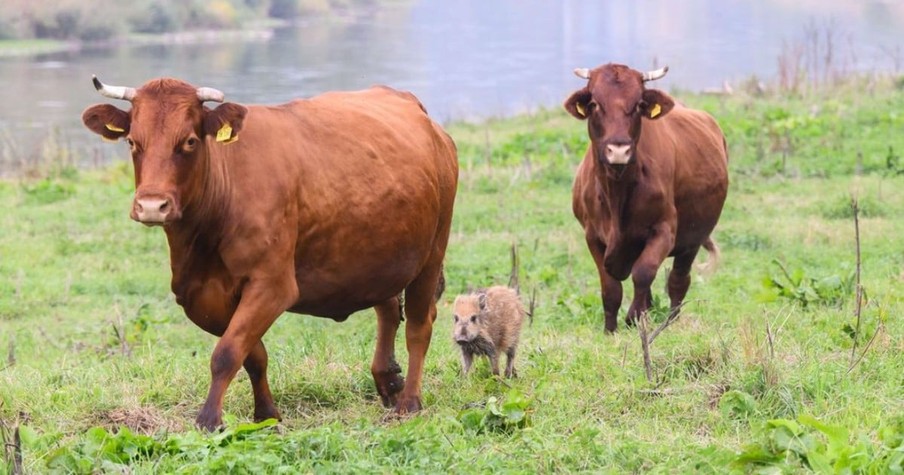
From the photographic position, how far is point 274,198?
6422 millimetres

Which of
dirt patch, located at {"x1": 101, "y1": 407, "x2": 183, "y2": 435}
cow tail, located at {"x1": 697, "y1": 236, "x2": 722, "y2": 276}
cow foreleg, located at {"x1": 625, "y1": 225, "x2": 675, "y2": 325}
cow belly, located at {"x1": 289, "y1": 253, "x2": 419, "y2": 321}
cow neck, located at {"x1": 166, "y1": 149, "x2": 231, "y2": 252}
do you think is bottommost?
cow tail, located at {"x1": 697, "y1": 236, "x2": 722, "y2": 276}

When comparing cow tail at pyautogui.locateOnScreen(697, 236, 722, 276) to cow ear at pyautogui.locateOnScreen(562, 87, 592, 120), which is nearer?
cow ear at pyautogui.locateOnScreen(562, 87, 592, 120)

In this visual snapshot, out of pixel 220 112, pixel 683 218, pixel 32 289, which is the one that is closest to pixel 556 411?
pixel 220 112

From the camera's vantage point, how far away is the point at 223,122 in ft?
20.4

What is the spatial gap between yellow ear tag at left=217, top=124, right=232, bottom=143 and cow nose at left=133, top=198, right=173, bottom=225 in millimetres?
466

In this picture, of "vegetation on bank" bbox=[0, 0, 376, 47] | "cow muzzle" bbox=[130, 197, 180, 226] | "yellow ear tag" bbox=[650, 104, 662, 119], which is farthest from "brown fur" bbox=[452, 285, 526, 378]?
"vegetation on bank" bbox=[0, 0, 376, 47]

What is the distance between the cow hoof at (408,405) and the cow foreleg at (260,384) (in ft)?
2.17

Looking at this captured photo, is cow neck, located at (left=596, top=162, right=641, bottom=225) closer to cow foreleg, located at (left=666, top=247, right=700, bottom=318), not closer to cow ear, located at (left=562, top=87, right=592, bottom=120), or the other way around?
cow ear, located at (left=562, top=87, right=592, bottom=120)

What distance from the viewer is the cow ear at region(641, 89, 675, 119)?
9031mm

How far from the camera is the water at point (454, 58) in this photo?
109 feet

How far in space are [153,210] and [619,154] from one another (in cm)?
377

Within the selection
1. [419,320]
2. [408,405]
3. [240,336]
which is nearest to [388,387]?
[408,405]

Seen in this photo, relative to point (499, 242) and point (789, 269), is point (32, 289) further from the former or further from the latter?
point (789, 269)

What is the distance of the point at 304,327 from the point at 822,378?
17.1 feet
